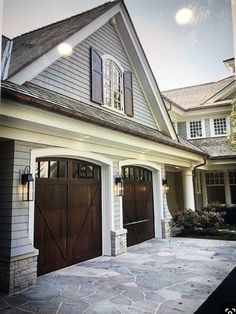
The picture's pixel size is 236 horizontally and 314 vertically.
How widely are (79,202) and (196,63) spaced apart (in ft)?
13.0

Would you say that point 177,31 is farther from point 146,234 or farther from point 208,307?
point 146,234

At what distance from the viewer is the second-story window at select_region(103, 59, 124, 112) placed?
24.6ft

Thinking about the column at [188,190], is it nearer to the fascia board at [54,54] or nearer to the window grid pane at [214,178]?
the window grid pane at [214,178]

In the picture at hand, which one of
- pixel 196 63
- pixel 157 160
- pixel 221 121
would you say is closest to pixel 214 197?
pixel 221 121

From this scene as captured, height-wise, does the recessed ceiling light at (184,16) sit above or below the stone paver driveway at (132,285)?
above

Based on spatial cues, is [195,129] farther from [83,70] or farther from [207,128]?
[83,70]

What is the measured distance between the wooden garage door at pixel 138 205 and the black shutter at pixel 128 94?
1.65 metres

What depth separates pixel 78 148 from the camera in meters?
5.67

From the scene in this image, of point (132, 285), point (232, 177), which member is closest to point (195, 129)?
point (232, 177)

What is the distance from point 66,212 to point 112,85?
153 inches

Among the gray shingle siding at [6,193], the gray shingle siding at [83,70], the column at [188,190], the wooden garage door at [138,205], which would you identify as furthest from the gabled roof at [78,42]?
the column at [188,190]

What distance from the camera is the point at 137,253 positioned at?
6680 mm

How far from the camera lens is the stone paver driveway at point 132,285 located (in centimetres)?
355

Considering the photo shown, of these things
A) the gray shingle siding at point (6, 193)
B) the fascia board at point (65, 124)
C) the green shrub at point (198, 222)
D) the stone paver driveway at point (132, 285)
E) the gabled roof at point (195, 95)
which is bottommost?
the stone paver driveway at point (132, 285)
